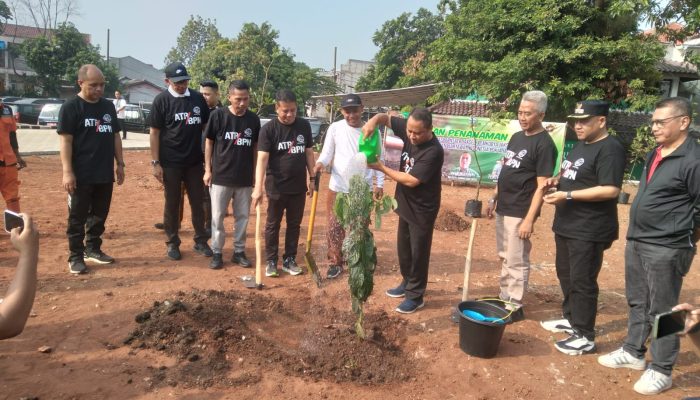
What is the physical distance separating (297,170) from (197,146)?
124 centimetres

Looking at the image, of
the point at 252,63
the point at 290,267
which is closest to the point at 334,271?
the point at 290,267

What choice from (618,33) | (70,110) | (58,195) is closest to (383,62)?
(618,33)

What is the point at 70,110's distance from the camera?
4.62m

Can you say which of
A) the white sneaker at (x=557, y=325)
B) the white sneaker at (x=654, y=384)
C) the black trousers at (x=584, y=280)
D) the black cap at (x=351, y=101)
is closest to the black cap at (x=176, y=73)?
the black cap at (x=351, y=101)

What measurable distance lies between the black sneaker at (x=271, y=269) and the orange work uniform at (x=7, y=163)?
3.16 metres

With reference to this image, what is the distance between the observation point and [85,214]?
4.86 meters

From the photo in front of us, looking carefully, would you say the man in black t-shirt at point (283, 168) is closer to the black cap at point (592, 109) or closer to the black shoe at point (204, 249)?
the black shoe at point (204, 249)

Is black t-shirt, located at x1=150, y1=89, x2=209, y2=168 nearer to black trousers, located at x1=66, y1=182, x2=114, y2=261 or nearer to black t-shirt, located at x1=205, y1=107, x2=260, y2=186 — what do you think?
black t-shirt, located at x1=205, y1=107, x2=260, y2=186

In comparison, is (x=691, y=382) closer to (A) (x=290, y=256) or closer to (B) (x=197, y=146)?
(A) (x=290, y=256)

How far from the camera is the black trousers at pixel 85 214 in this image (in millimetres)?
4777

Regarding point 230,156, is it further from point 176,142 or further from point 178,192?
point 178,192

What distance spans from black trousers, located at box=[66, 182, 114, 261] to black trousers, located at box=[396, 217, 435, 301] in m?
3.17

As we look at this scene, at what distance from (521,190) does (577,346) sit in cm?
134

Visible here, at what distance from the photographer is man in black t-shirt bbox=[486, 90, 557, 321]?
3875 mm
